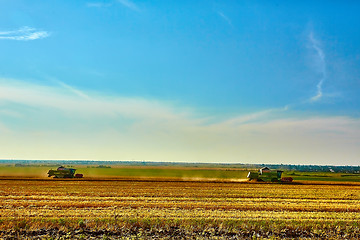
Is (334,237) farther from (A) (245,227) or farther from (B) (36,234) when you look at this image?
(B) (36,234)

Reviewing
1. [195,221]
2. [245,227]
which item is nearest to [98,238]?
[195,221]

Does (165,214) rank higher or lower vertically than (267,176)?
lower

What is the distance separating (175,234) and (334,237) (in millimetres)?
7351

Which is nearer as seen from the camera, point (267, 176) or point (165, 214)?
point (165, 214)

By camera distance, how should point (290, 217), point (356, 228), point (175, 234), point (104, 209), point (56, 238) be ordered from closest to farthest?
1. point (56, 238)
2. point (175, 234)
3. point (356, 228)
4. point (290, 217)
5. point (104, 209)

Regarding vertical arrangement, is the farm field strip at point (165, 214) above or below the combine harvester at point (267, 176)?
below

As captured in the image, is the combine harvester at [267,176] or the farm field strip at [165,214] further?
the combine harvester at [267,176]

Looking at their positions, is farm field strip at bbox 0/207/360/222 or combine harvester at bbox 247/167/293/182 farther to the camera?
combine harvester at bbox 247/167/293/182

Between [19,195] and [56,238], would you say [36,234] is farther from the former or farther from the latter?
[19,195]

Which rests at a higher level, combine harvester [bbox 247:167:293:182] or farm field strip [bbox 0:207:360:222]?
combine harvester [bbox 247:167:293:182]

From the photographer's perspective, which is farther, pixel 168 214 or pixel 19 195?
pixel 19 195

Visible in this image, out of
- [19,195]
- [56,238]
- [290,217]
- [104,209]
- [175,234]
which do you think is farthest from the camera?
[19,195]

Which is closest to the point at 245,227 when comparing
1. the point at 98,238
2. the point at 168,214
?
the point at 168,214

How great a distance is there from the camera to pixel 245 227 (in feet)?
57.4
